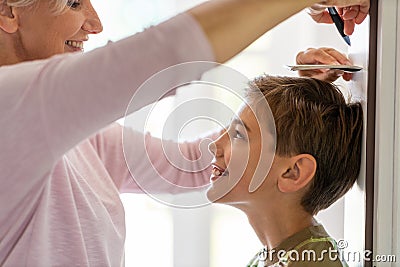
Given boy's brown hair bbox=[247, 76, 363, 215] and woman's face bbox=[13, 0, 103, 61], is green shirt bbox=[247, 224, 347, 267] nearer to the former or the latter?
boy's brown hair bbox=[247, 76, 363, 215]

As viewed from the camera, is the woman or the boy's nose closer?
the woman

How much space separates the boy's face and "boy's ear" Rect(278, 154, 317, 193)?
2 centimetres

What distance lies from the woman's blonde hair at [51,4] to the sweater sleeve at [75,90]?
152 mm

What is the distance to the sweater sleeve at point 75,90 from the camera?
516 millimetres

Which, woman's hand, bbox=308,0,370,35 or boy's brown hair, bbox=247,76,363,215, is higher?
woman's hand, bbox=308,0,370,35

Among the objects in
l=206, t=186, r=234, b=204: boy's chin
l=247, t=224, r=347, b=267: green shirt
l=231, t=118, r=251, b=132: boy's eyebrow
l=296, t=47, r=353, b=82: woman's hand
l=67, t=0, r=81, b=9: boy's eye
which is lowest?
l=247, t=224, r=347, b=267: green shirt

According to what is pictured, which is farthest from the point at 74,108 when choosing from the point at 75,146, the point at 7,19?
the point at 7,19

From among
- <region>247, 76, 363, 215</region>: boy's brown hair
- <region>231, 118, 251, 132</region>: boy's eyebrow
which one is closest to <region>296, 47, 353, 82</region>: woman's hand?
<region>247, 76, 363, 215</region>: boy's brown hair

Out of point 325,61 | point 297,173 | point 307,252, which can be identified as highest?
point 325,61

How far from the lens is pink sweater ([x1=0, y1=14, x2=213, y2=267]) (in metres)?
0.52

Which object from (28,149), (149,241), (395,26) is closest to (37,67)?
(28,149)

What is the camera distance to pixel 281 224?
0.85 meters

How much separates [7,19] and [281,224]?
0.44 metres

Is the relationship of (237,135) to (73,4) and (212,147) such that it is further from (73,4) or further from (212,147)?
(73,4)
